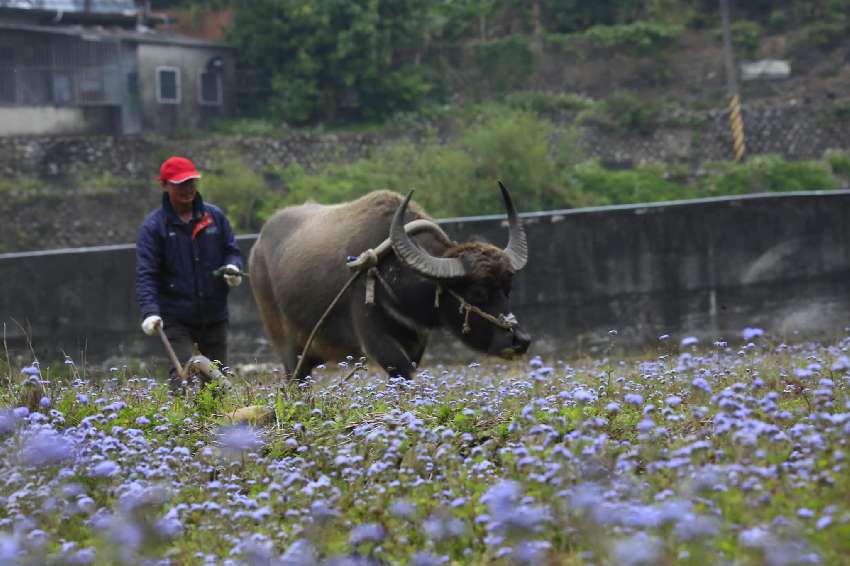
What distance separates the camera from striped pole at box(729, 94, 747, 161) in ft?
156

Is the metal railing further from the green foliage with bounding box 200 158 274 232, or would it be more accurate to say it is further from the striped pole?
the striped pole

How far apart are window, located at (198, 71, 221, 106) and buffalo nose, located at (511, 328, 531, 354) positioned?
41357mm

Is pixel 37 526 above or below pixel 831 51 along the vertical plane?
below

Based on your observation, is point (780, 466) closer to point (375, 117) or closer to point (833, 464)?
point (833, 464)

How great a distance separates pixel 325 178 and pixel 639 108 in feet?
41.0

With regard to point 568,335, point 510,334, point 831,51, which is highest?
point 831,51

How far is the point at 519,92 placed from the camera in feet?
168

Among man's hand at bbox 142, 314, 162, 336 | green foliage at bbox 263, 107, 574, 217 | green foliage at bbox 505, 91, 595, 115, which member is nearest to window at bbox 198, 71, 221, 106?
green foliage at bbox 263, 107, 574, 217

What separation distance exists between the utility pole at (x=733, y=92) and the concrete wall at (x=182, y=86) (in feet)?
61.4

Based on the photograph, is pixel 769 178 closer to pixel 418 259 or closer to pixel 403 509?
pixel 418 259

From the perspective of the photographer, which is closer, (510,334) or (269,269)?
(510,334)

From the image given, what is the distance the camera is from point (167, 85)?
49.0 m

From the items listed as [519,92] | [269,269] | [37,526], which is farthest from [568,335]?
[519,92]

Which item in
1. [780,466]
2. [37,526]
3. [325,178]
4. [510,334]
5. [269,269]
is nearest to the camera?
[780,466]
